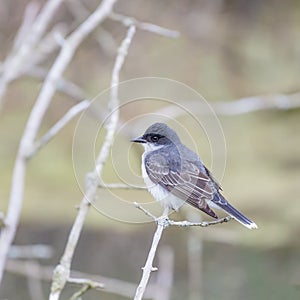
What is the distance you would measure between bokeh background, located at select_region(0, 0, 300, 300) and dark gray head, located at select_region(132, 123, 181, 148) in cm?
18

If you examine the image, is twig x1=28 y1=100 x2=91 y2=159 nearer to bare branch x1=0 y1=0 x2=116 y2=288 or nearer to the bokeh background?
bare branch x1=0 y1=0 x2=116 y2=288

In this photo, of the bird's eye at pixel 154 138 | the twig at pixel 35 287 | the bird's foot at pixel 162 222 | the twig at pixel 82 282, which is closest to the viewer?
Answer: the bird's foot at pixel 162 222

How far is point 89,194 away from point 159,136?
32 cm

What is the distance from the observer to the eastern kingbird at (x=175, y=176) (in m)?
2.82

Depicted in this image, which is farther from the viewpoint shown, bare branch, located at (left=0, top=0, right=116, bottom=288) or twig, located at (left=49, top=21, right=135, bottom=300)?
bare branch, located at (left=0, top=0, right=116, bottom=288)

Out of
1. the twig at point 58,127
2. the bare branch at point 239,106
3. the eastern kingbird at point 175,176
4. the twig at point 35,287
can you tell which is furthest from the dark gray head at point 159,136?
the twig at point 35,287

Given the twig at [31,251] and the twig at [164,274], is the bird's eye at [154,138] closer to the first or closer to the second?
the twig at [164,274]

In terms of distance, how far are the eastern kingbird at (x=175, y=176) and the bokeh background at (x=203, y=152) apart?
0.15 meters

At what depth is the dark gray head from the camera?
281 cm

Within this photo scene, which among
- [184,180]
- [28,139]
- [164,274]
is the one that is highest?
[164,274]

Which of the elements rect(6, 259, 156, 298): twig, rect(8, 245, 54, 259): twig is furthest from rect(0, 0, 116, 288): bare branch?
rect(6, 259, 156, 298): twig

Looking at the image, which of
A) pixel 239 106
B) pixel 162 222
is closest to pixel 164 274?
pixel 239 106

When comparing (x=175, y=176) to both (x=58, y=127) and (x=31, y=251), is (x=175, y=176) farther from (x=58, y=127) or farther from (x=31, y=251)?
(x=31, y=251)

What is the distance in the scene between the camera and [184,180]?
287cm
